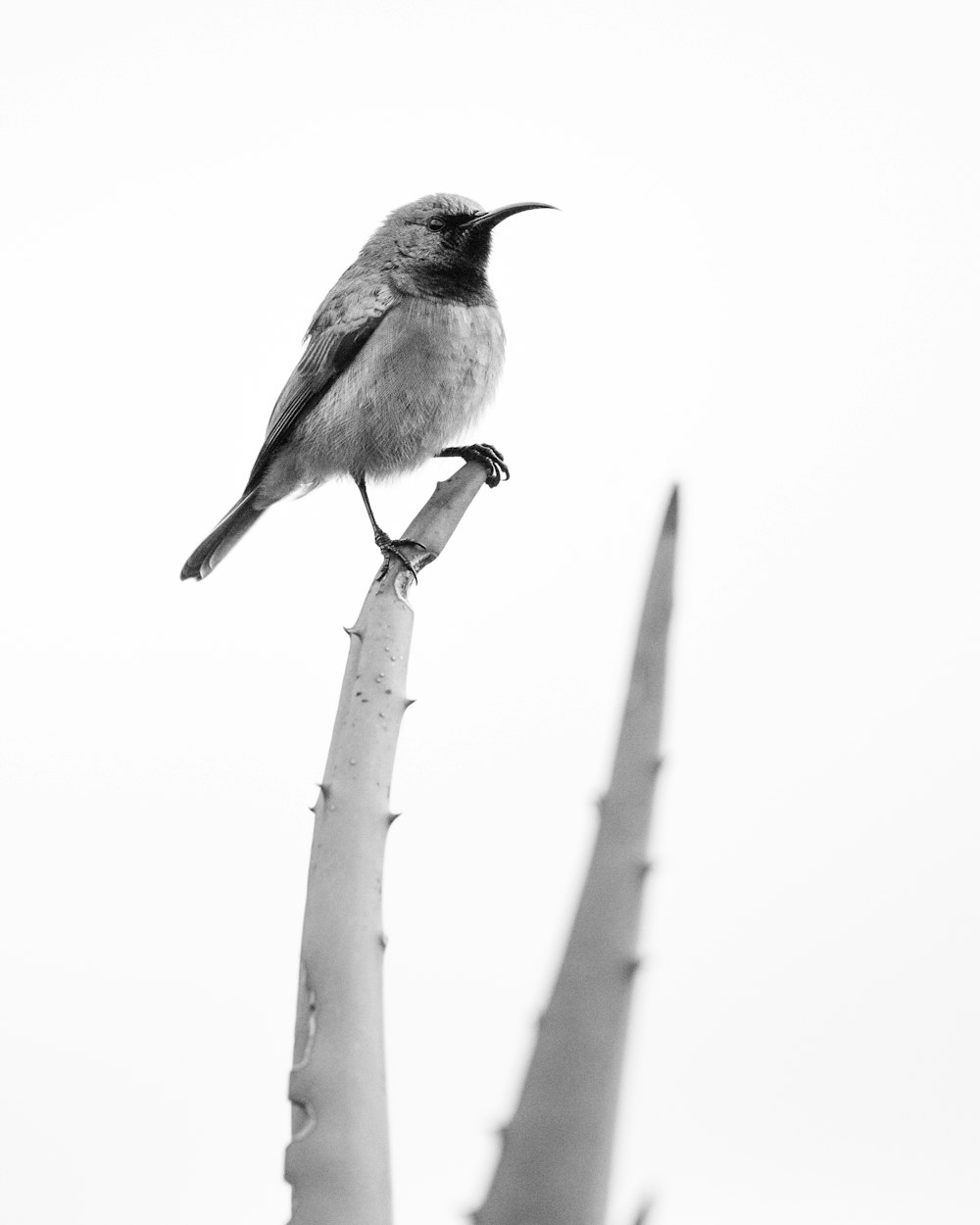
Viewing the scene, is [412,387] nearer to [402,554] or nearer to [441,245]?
[441,245]

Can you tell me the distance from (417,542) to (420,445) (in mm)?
2244

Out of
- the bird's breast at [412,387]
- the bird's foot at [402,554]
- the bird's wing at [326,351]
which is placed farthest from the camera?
the bird's wing at [326,351]

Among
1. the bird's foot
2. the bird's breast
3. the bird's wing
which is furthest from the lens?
the bird's wing

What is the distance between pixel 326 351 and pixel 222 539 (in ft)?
2.43

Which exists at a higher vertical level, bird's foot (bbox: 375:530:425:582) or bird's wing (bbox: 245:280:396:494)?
bird's wing (bbox: 245:280:396:494)

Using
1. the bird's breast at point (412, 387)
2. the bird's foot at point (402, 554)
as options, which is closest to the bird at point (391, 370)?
the bird's breast at point (412, 387)

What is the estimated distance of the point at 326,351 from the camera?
452cm

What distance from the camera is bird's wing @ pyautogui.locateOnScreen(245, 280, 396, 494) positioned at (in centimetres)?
445

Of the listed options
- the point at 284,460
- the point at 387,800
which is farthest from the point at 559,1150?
the point at 284,460

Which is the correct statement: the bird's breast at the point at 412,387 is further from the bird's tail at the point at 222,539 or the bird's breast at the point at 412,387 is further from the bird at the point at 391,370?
the bird's tail at the point at 222,539

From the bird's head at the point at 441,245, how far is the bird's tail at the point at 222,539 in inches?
37.2

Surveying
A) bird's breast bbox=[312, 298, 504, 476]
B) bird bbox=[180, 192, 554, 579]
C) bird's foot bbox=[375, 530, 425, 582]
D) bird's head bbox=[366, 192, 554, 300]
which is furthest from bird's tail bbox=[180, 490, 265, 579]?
bird's foot bbox=[375, 530, 425, 582]

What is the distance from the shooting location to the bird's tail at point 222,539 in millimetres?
4355

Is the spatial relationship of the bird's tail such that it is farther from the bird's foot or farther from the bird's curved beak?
the bird's foot
